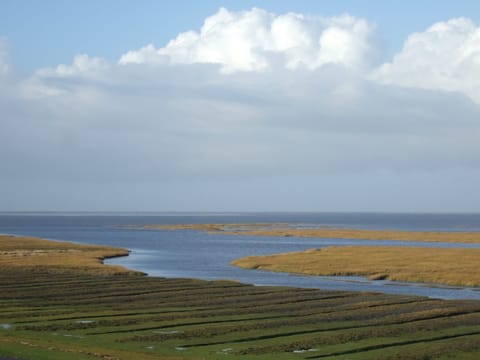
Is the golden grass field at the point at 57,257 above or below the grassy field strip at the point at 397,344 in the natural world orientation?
above

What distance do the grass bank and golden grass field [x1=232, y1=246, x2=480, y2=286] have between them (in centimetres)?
1725

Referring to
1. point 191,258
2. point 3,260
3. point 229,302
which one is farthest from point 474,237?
point 229,302

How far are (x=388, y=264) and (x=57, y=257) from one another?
43429 mm

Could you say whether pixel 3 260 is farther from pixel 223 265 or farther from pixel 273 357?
pixel 273 357

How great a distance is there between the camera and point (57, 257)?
10275cm

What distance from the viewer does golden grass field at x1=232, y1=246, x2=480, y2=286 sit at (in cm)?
7788

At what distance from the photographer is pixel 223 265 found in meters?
96.9

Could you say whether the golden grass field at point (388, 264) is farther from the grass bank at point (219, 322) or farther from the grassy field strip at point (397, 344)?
the grassy field strip at point (397, 344)

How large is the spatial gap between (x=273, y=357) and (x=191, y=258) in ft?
245

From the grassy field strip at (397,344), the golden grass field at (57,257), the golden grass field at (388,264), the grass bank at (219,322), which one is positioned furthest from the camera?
the golden grass field at (57,257)

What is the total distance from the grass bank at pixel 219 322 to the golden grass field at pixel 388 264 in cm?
1725

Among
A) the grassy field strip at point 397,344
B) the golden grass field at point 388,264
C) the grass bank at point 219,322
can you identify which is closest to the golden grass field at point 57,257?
the grass bank at point 219,322

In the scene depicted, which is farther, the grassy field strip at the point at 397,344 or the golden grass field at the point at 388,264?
the golden grass field at the point at 388,264

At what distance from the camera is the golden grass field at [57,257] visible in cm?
8694
